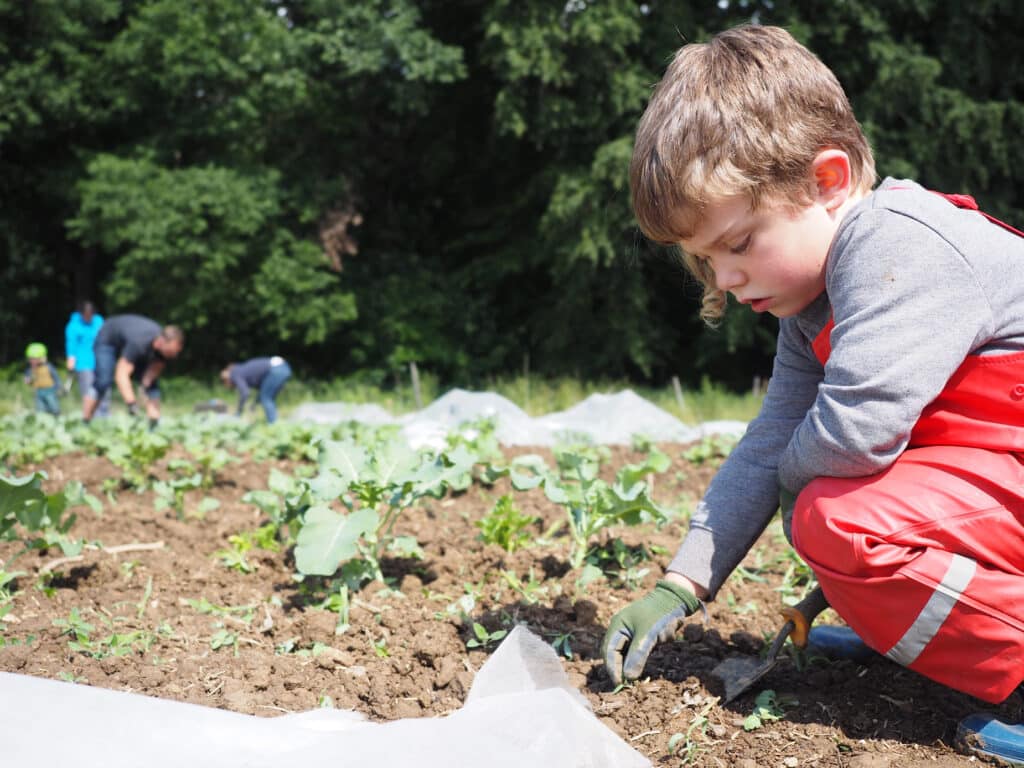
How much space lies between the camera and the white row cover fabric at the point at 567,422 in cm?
649

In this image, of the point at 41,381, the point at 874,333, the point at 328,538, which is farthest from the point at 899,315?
the point at 41,381

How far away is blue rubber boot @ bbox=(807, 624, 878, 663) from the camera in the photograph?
207 centimetres

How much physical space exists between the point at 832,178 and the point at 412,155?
1809cm

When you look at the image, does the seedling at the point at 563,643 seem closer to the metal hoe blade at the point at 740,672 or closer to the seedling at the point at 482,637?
the seedling at the point at 482,637

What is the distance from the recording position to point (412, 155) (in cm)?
1908

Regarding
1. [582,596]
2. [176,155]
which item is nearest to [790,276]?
[582,596]

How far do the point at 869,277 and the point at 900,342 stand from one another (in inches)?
4.9

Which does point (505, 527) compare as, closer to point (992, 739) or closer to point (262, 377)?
point (992, 739)

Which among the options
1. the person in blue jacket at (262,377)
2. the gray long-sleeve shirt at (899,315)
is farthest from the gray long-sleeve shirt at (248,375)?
the gray long-sleeve shirt at (899,315)

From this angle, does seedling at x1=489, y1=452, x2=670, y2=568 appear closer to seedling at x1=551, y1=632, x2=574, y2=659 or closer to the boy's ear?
seedling at x1=551, y1=632, x2=574, y2=659

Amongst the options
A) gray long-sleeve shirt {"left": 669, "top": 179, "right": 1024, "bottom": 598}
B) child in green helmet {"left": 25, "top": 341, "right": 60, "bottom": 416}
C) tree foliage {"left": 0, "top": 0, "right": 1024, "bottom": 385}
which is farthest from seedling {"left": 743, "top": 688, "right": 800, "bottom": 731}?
tree foliage {"left": 0, "top": 0, "right": 1024, "bottom": 385}

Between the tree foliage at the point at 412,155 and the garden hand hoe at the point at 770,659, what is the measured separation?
12.7 meters

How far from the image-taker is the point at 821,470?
5.60 ft

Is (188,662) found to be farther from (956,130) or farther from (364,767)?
(956,130)
